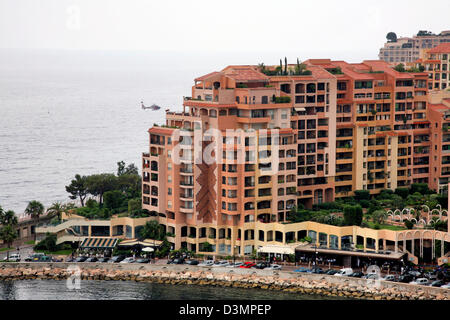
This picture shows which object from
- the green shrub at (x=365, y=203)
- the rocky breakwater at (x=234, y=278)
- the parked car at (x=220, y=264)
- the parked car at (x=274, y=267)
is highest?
the green shrub at (x=365, y=203)

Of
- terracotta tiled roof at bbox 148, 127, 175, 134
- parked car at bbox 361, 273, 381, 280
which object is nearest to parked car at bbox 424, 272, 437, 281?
parked car at bbox 361, 273, 381, 280

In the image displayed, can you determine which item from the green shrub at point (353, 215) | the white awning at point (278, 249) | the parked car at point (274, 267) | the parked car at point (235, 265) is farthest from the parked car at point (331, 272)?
the parked car at point (235, 265)

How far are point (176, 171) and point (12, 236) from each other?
53.9 feet

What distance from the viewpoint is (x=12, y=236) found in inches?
3740

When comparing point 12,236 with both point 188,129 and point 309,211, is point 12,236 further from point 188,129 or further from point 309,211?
point 309,211

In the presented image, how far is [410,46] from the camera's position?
18238 cm

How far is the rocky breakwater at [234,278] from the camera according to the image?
81.0m

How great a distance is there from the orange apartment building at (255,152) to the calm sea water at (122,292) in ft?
25.8

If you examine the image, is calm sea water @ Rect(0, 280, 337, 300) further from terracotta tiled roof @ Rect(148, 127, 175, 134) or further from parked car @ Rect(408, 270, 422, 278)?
terracotta tiled roof @ Rect(148, 127, 175, 134)

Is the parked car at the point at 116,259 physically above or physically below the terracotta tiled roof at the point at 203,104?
below

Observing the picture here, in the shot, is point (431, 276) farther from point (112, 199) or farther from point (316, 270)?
point (112, 199)

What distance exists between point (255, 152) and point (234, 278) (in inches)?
461

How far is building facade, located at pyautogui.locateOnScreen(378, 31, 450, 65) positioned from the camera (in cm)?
17850

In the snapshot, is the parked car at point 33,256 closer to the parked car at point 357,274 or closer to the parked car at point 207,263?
the parked car at point 207,263
